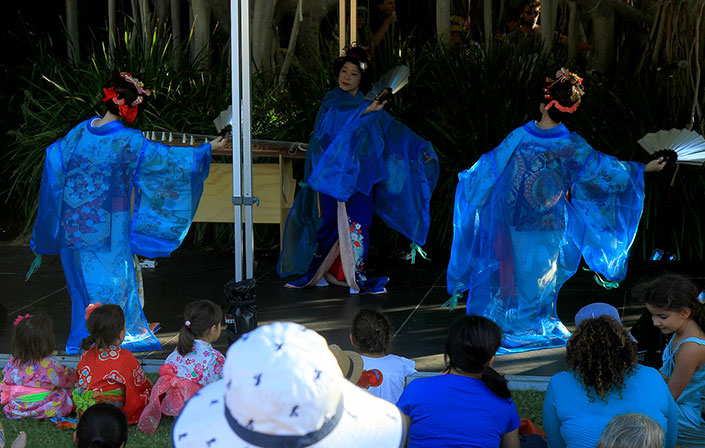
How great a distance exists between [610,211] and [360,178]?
1.65 meters

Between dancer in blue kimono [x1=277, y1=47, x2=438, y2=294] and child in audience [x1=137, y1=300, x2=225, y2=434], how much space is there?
2112 mm

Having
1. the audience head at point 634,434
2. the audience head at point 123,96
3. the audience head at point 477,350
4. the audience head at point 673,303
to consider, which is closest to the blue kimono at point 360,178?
the audience head at point 123,96

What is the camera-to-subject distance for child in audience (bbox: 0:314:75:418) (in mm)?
3375

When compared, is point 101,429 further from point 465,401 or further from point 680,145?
point 680,145

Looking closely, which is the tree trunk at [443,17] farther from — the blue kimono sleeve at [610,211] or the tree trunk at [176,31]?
the blue kimono sleeve at [610,211]

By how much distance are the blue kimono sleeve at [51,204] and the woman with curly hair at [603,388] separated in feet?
8.75

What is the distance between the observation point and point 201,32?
759 cm

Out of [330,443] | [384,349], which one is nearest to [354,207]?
[384,349]

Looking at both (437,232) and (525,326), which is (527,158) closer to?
(525,326)

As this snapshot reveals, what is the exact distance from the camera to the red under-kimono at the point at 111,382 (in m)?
→ 3.37

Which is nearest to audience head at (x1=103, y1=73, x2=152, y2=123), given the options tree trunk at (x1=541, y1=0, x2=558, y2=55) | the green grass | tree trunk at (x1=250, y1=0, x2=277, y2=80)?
the green grass

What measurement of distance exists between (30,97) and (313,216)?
9.64 ft

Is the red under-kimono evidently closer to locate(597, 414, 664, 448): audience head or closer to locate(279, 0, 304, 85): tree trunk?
locate(597, 414, 664, 448): audience head

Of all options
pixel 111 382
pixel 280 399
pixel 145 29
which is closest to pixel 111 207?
pixel 111 382
